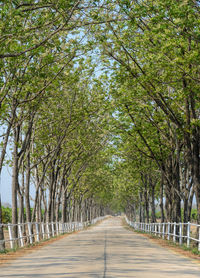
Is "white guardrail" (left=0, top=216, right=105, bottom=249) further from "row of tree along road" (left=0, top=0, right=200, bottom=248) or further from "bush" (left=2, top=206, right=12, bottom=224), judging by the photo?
"bush" (left=2, top=206, right=12, bottom=224)

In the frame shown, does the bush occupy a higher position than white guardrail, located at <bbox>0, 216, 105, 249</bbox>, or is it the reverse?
white guardrail, located at <bbox>0, 216, 105, 249</bbox>

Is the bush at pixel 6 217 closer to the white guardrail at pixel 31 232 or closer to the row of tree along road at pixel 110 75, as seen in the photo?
the white guardrail at pixel 31 232

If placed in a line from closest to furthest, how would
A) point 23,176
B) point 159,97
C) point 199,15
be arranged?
point 199,15
point 159,97
point 23,176

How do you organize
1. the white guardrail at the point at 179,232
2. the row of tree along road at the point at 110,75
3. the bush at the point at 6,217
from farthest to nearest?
the bush at the point at 6,217
the white guardrail at the point at 179,232
the row of tree along road at the point at 110,75

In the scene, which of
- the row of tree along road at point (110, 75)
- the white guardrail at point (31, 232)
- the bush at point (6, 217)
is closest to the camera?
the row of tree along road at point (110, 75)

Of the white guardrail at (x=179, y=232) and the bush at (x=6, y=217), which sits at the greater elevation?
the white guardrail at (x=179, y=232)

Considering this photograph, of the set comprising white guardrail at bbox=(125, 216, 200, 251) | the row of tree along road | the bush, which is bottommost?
the bush

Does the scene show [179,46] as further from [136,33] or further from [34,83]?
[34,83]

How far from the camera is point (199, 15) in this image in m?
17.5

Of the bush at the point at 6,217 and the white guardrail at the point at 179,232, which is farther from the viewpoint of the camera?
the bush at the point at 6,217

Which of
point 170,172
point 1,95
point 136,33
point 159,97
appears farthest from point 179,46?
point 170,172

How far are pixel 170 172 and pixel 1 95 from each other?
15.7 meters

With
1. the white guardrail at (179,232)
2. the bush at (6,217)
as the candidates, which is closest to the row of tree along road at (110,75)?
the white guardrail at (179,232)

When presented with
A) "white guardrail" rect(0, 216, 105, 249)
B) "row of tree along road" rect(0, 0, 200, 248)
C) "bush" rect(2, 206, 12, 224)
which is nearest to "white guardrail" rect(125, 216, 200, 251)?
"row of tree along road" rect(0, 0, 200, 248)
